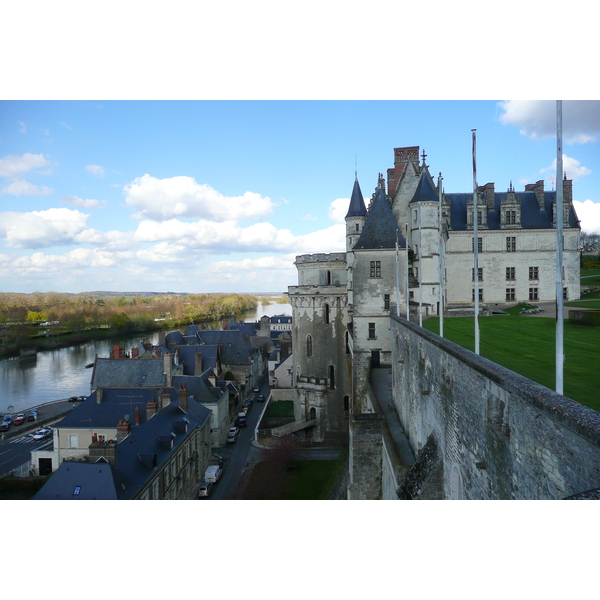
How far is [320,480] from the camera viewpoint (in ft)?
50.8

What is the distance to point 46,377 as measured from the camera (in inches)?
1320

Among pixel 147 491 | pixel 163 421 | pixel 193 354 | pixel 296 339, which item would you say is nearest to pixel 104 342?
pixel 193 354

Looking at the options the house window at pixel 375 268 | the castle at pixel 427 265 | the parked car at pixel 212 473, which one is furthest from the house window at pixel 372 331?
the parked car at pixel 212 473

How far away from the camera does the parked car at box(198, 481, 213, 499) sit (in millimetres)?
14688

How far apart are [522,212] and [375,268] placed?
1079 cm

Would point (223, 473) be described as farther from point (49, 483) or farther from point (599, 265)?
point (599, 265)

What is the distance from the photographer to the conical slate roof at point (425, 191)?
17812 millimetres

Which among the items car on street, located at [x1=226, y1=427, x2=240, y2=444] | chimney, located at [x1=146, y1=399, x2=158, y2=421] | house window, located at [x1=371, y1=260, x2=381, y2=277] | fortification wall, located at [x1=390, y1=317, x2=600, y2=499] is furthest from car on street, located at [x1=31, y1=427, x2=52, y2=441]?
fortification wall, located at [x1=390, y1=317, x2=600, y2=499]

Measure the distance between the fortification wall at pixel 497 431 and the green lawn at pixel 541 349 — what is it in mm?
953

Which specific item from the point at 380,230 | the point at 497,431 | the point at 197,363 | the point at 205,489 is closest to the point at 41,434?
the point at 197,363

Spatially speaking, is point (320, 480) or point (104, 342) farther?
point (104, 342)

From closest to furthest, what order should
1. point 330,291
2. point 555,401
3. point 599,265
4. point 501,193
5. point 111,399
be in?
point 555,401
point 111,399
point 599,265
point 330,291
point 501,193

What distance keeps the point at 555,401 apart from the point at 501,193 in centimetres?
2239

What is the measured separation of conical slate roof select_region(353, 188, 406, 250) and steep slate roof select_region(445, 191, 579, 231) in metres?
7.42
